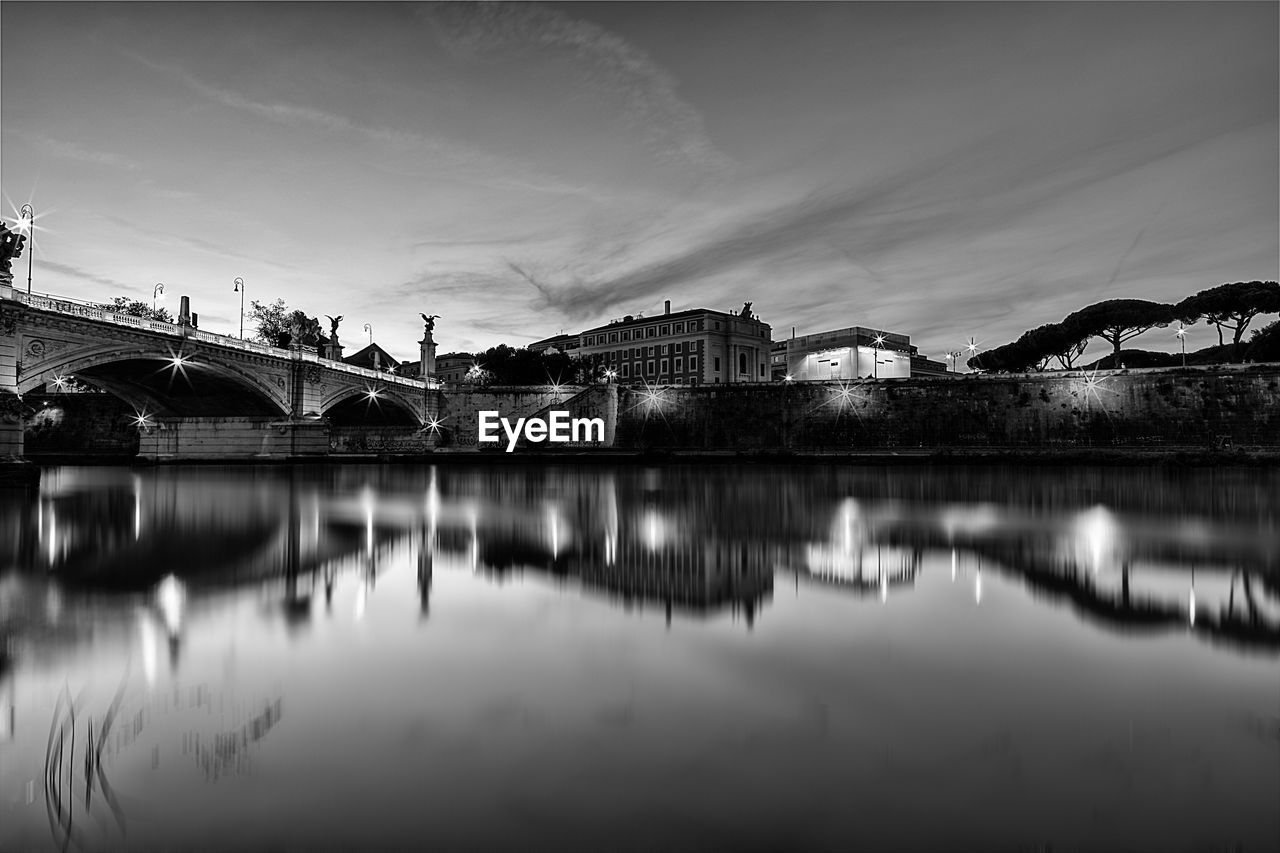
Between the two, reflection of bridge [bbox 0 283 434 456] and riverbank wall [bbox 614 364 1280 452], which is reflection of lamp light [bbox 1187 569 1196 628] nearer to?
reflection of bridge [bbox 0 283 434 456]

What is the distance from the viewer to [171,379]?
4284cm

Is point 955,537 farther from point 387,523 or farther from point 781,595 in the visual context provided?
point 387,523

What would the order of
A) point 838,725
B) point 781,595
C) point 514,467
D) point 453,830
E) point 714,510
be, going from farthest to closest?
point 514,467 → point 714,510 → point 781,595 → point 838,725 → point 453,830

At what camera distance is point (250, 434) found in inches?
2024

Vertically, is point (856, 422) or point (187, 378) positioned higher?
point (187, 378)

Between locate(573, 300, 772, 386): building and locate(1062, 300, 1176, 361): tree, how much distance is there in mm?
44356

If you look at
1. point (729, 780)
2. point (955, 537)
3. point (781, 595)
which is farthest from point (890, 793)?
point (955, 537)

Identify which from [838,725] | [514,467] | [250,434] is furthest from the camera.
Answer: [250,434]

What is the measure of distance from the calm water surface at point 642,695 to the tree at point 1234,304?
60.2 m

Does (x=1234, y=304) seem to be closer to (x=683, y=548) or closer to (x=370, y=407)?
(x=683, y=548)

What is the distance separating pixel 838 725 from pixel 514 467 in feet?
126

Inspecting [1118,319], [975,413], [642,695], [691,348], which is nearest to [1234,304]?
[1118,319]

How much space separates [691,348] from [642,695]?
96.5 m

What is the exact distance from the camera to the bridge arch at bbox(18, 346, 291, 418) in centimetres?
3262
